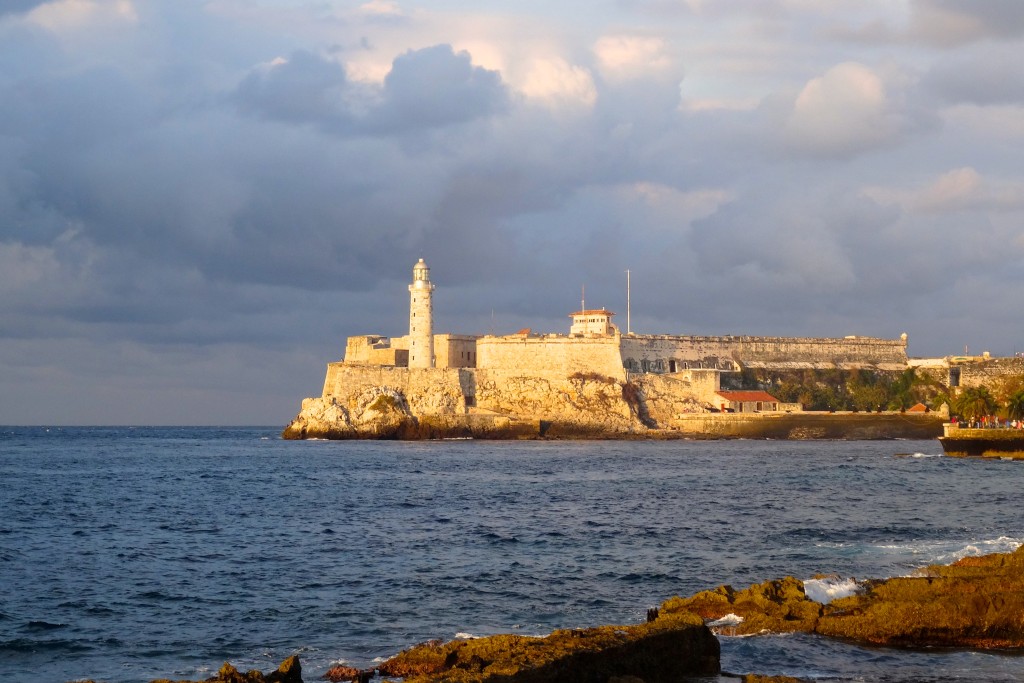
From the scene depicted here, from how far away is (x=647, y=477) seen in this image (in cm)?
3909

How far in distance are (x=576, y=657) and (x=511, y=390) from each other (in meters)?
62.0

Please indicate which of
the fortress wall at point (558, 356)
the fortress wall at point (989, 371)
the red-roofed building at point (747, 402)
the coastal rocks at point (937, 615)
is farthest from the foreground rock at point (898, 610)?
→ the fortress wall at point (989, 371)

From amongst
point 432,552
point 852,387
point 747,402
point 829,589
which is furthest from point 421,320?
Answer: point 829,589

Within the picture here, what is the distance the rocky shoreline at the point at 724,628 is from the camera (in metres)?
10.5

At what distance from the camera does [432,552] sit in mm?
21328

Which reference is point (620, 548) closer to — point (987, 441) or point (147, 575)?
point (147, 575)

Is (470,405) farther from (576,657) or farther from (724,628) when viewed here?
(576,657)

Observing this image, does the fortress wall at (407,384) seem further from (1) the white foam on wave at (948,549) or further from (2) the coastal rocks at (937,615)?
(2) the coastal rocks at (937,615)

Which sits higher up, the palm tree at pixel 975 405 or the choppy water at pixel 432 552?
the palm tree at pixel 975 405

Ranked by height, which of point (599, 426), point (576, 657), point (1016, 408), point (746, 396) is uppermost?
point (746, 396)

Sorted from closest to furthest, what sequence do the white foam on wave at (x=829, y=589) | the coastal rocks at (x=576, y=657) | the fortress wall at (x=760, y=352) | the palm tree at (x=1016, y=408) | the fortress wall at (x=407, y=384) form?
the coastal rocks at (x=576, y=657) → the white foam on wave at (x=829, y=589) → the palm tree at (x=1016, y=408) → the fortress wall at (x=407, y=384) → the fortress wall at (x=760, y=352)

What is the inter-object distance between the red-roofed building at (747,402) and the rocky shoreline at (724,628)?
2295 inches

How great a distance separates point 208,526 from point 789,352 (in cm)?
6429

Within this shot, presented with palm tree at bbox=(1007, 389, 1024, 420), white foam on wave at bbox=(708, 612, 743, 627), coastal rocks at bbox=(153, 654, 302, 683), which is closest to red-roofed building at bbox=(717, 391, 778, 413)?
palm tree at bbox=(1007, 389, 1024, 420)
